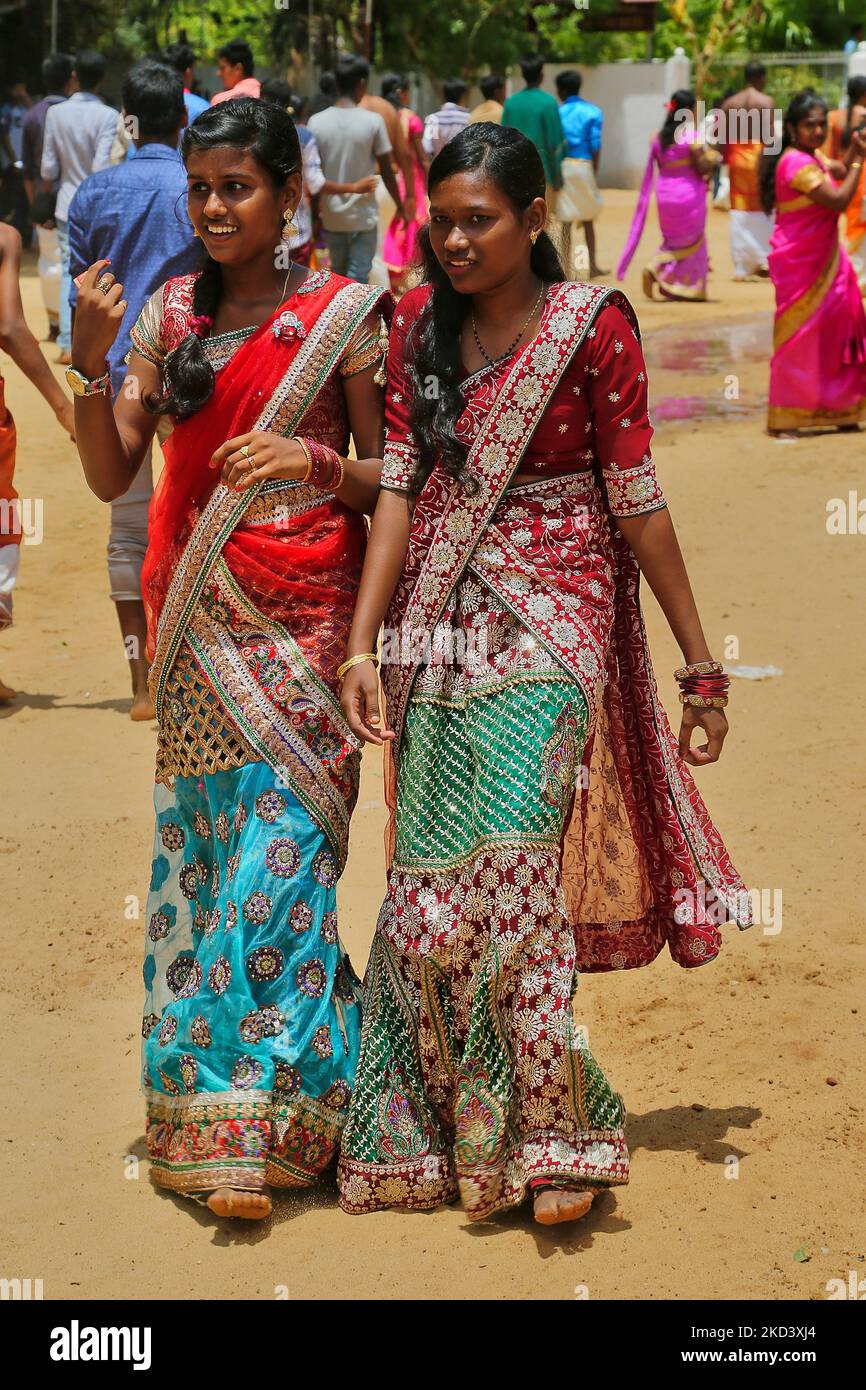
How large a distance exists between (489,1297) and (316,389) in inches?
68.5

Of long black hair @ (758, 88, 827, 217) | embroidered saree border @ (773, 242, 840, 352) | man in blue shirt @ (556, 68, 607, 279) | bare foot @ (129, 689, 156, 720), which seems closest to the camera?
bare foot @ (129, 689, 156, 720)

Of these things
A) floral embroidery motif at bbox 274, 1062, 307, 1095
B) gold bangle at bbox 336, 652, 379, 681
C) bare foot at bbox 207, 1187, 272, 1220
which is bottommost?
bare foot at bbox 207, 1187, 272, 1220

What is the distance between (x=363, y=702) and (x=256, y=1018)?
65cm

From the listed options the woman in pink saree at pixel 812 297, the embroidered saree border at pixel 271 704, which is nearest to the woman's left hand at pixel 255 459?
the embroidered saree border at pixel 271 704

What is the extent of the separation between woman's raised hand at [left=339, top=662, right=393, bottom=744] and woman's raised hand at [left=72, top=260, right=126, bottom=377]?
758 mm

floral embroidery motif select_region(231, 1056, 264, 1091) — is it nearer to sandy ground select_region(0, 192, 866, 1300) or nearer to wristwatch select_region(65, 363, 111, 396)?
sandy ground select_region(0, 192, 866, 1300)

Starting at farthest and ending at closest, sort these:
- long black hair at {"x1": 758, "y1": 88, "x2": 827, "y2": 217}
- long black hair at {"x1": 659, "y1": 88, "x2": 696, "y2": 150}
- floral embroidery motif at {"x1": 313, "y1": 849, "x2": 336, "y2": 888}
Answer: long black hair at {"x1": 659, "y1": 88, "x2": 696, "y2": 150}, long black hair at {"x1": 758, "y1": 88, "x2": 827, "y2": 217}, floral embroidery motif at {"x1": 313, "y1": 849, "x2": 336, "y2": 888}

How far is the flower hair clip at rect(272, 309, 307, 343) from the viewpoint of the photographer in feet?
11.3

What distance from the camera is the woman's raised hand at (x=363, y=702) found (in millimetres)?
3373

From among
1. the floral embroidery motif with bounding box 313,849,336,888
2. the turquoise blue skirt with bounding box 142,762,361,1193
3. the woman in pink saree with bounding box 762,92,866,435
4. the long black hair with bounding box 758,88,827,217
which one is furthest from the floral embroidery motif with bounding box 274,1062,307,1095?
the woman in pink saree with bounding box 762,92,866,435

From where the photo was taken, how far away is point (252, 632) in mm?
3520

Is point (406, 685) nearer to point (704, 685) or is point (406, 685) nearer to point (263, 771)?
point (263, 771)

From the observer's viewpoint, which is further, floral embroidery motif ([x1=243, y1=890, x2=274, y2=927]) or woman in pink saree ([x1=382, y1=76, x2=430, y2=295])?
woman in pink saree ([x1=382, y1=76, x2=430, y2=295])

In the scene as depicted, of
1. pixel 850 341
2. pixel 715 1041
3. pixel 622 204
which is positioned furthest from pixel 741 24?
pixel 715 1041
